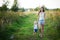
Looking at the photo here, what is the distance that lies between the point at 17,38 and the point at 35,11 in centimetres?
44

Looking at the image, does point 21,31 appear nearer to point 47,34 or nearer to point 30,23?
point 30,23

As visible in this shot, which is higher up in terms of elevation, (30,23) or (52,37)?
(30,23)

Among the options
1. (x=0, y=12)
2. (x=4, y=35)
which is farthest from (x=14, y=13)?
(x=4, y=35)

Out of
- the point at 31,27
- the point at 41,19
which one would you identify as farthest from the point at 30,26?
the point at 41,19

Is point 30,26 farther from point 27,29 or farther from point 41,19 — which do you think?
point 41,19

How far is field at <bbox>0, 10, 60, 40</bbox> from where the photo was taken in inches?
78.5

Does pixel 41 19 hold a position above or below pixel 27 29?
above

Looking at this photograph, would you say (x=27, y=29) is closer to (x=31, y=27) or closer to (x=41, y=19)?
(x=31, y=27)

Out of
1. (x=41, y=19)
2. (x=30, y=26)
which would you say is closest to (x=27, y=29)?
(x=30, y=26)

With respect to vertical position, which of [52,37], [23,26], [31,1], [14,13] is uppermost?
[31,1]

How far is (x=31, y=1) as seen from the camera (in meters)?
2.08

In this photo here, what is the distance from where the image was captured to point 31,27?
2012mm

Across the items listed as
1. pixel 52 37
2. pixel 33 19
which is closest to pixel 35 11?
pixel 33 19

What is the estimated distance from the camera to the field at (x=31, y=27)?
1995 mm
